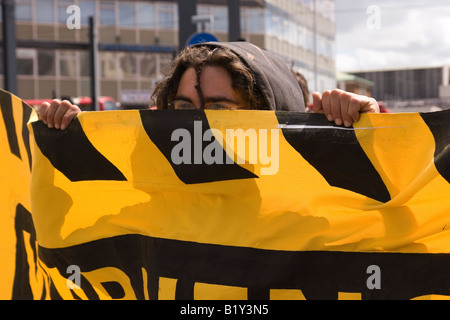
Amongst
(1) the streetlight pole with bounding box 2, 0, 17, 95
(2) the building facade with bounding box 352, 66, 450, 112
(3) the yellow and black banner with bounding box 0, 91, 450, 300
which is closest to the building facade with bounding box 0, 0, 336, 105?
(1) the streetlight pole with bounding box 2, 0, 17, 95

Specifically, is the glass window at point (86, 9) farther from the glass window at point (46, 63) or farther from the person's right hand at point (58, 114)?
the person's right hand at point (58, 114)

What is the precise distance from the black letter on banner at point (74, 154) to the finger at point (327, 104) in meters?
0.69

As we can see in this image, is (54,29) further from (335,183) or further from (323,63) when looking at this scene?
(335,183)

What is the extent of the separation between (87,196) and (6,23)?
12163mm

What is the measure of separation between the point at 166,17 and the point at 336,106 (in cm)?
3079

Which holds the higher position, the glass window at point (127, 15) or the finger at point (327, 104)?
the glass window at point (127, 15)

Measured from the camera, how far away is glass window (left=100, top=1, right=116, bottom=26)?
97.3 feet

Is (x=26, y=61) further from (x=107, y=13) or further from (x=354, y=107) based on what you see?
(x=354, y=107)

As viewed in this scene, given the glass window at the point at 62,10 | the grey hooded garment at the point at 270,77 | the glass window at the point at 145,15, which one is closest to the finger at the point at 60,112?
the grey hooded garment at the point at 270,77

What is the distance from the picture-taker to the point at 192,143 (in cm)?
169

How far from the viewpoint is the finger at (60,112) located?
184 cm

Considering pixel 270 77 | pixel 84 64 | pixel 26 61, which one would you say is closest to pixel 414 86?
pixel 84 64
